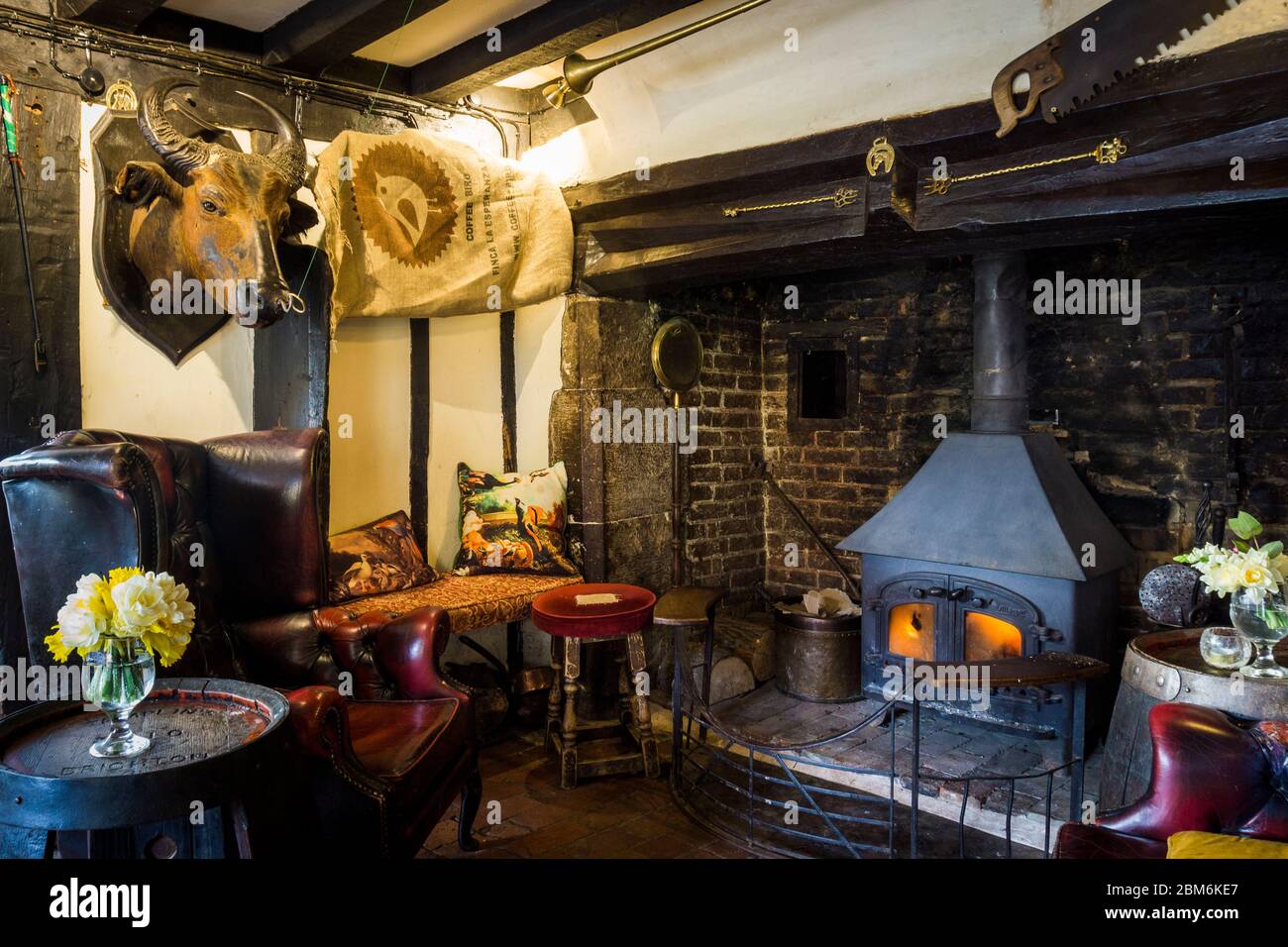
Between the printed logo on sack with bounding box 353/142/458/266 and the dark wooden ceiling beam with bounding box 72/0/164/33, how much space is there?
89 centimetres

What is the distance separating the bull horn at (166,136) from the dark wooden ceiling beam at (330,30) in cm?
62

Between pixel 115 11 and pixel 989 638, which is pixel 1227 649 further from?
pixel 115 11

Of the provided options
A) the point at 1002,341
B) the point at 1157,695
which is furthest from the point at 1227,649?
the point at 1002,341

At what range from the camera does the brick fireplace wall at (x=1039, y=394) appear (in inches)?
152

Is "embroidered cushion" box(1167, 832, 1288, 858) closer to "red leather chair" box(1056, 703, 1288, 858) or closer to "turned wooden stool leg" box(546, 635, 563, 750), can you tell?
"red leather chair" box(1056, 703, 1288, 858)

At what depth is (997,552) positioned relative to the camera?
12.1 feet

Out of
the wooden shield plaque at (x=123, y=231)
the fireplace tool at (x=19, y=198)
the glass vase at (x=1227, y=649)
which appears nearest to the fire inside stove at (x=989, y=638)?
the glass vase at (x=1227, y=649)

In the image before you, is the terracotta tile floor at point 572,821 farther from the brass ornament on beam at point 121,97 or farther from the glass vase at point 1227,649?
the brass ornament on beam at point 121,97

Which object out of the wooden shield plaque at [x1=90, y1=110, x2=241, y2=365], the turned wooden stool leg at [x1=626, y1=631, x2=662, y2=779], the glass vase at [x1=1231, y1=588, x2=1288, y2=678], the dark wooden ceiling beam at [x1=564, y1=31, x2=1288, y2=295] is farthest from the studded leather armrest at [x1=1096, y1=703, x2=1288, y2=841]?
the wooden shield plaque at [x1=90, y1=110, x2=241, y2=365]

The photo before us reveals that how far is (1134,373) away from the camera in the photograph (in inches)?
164
